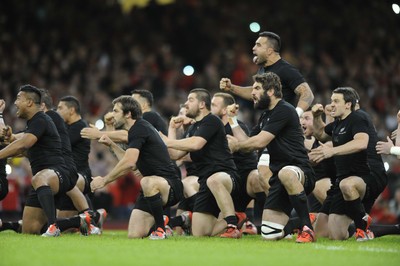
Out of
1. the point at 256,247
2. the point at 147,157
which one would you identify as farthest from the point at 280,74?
the point at 256,247

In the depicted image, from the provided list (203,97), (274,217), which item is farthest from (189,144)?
(274,217)

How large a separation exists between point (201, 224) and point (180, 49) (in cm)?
1153

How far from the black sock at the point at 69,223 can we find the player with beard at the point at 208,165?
56.7 inches

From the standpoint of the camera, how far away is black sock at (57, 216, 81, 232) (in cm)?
1109

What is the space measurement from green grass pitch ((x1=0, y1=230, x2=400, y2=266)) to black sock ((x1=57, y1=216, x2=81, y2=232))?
0.33 m

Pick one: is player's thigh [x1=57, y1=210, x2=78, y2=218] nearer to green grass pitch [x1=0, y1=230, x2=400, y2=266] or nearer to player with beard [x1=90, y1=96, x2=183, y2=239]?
player with beard [x1=90, y1=96, x2=183, y2=239]

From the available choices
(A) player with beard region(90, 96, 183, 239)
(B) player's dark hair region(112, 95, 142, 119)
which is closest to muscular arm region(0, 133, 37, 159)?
(A) player with beard region(90, 96, 183, 239)

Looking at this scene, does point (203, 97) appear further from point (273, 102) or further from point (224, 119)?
point (273, 102)

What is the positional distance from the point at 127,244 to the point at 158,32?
1379 cm

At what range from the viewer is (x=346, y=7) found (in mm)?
23219

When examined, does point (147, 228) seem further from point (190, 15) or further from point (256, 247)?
point (190, 15)

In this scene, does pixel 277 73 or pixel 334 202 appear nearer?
pixel 334 202

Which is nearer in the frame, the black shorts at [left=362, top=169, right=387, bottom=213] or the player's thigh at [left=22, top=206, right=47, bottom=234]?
the black shorts at [left=362, top=169, right=387, bottom=213]

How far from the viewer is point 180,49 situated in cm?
2264
